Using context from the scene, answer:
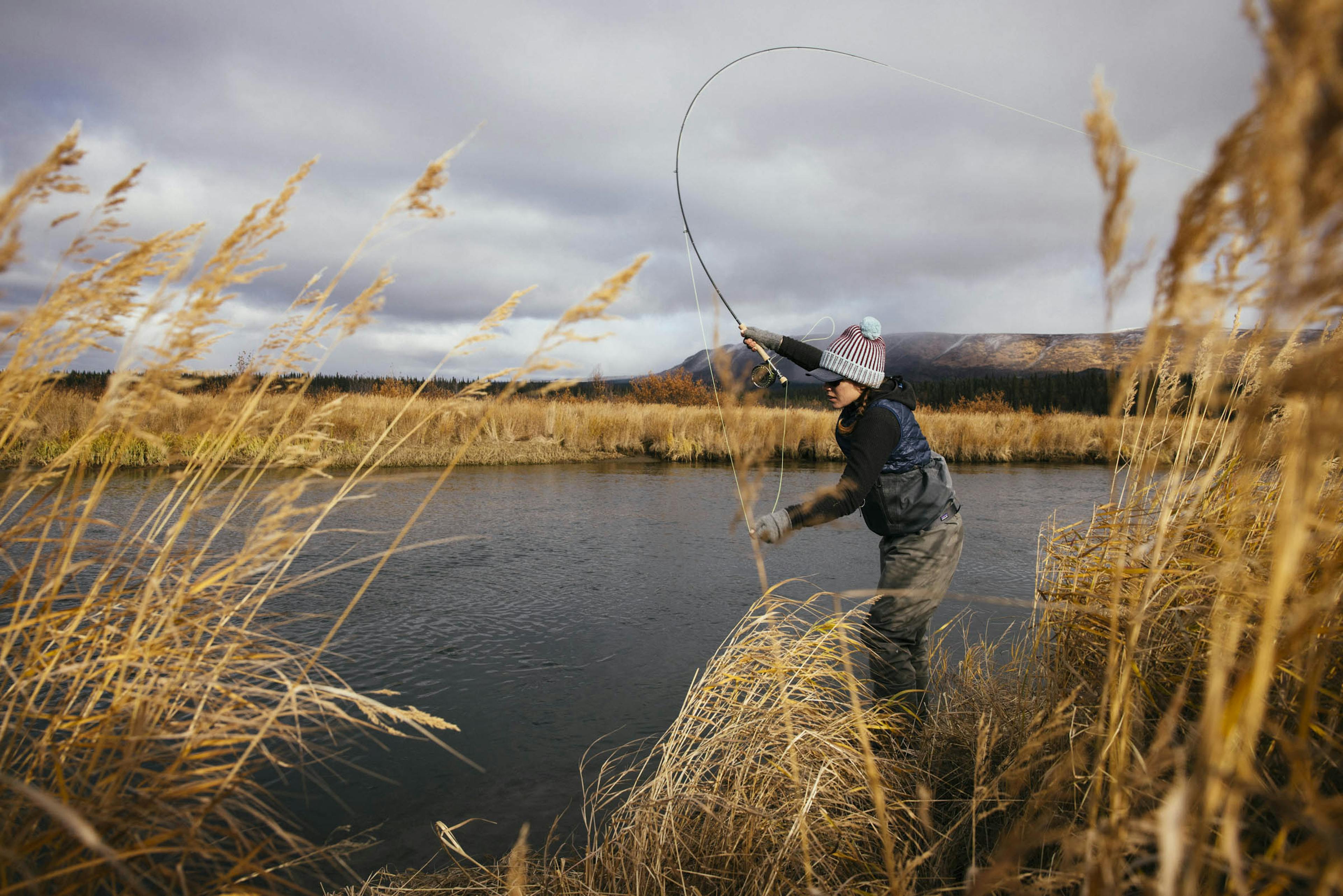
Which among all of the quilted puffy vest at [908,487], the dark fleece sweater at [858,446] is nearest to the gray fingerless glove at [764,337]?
the dark fleece sweater at [858,446]

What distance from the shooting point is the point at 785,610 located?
4.94 m

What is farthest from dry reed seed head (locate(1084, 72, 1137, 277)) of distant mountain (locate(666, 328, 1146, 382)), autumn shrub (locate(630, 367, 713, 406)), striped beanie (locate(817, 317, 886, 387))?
distant mountain (locate(666, 328, 1146, 382))

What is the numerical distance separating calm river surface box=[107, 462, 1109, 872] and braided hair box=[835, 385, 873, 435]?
0.52 m

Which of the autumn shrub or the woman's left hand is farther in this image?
the autumn shrub

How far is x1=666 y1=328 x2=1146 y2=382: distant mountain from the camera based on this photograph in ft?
362

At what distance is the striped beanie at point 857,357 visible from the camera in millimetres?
3334

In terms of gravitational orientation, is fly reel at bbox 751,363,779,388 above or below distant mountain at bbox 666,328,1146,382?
below

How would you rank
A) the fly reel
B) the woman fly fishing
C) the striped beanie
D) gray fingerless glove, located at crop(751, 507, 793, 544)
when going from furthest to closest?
the fly reel → the striped beanie → the woman fly fishing → gray fingerless glove, located at crop(751, 507, 793, 544)

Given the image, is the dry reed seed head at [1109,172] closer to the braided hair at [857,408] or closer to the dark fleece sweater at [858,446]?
the dark fleece sweater at [858,446]

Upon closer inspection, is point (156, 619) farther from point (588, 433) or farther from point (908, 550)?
point (588, 433)

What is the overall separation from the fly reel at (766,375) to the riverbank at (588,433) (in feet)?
24.0

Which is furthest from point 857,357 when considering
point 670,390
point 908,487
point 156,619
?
point 670,390

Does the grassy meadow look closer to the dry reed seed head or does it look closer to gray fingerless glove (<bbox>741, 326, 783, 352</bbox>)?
the dry reed seed head

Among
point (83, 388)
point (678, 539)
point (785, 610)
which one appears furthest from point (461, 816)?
point (83, 388)
